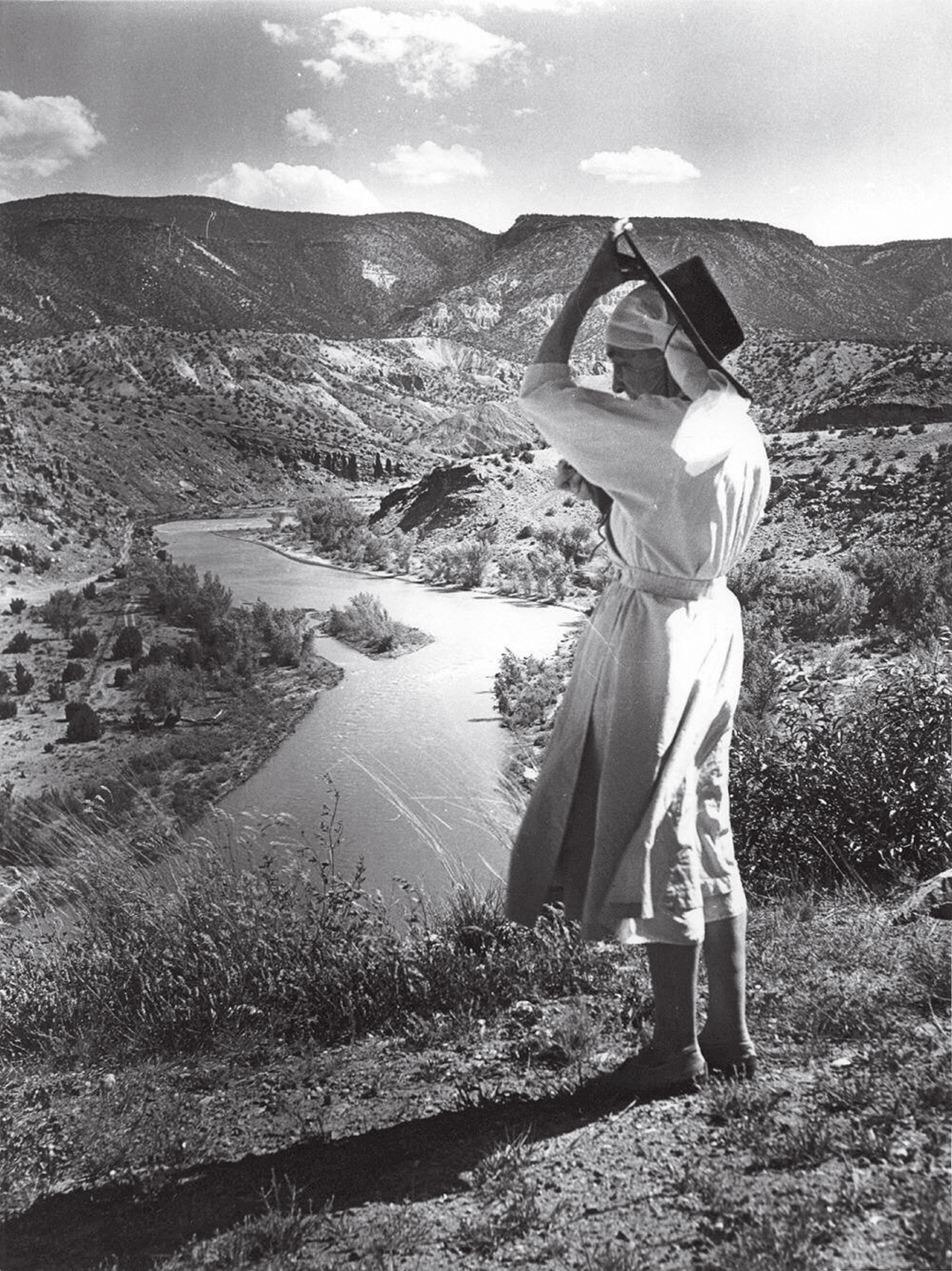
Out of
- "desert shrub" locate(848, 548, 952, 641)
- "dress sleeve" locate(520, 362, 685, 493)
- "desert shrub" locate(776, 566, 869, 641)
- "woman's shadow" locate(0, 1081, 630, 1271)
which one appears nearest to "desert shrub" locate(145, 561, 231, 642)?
"woman's shadow" locate(0, 1081, 630, 1271)

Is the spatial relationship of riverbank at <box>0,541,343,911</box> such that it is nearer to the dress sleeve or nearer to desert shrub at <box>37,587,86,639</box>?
desert shrub at <box>37,587,86,639</box>

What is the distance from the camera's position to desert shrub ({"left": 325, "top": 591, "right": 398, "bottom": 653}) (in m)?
5.07

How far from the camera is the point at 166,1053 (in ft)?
8.48

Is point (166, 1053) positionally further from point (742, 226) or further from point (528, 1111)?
point (742, 226)

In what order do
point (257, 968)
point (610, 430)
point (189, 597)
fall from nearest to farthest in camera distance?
point (610, 430)
point (257, 968)
point (189, 597)

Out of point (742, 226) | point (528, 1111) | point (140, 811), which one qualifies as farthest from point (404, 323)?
point (528, 1111)

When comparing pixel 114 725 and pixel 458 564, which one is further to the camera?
pixel 458 564

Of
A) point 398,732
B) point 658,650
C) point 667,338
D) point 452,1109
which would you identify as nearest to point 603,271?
point 667,338

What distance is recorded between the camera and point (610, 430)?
1783 millimetres

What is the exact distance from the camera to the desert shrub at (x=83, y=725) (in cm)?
471

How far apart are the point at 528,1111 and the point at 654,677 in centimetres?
107

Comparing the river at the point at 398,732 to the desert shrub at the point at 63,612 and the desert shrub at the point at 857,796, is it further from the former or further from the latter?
the desert shrub at the point at 857,796

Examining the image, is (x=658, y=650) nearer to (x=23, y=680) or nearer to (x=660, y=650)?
(x=660, y=650)

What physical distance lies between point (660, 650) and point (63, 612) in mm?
4042
